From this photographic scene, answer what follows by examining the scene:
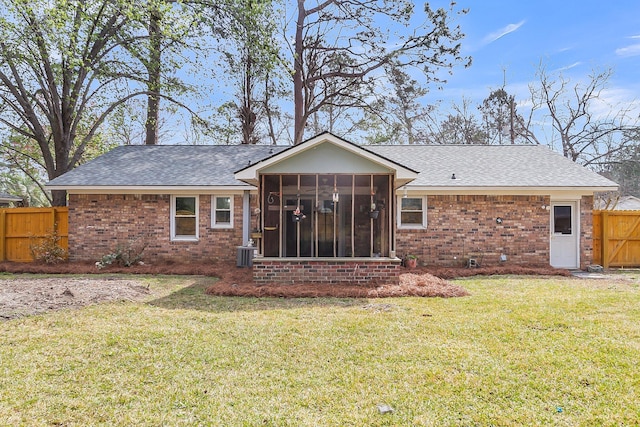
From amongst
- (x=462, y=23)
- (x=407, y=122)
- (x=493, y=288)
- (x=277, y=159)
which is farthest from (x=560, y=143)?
(x=277, y=159)

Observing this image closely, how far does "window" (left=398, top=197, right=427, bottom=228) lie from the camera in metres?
11.4

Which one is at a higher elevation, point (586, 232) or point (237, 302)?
point (586, 232)

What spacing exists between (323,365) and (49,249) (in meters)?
11.4

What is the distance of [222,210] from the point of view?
1170 cm

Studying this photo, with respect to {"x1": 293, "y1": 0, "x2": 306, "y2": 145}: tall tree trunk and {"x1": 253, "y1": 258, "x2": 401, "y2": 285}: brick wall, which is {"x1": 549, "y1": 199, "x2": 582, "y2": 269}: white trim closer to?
{"x1": 253, "y1": 258, "x2": 401, "y2": 285}: brick wall

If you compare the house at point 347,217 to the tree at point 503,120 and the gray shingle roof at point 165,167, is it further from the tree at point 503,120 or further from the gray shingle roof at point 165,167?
the tree at point 503,120

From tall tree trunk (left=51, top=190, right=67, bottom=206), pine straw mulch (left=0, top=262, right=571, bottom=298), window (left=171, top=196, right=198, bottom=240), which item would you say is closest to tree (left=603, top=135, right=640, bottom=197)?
pine straw mulch (left=0, top=262, right=571, bottom=298)

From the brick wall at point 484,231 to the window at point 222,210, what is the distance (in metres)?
5.70

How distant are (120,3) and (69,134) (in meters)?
5.87

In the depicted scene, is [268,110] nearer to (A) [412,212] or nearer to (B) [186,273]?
(A) [412,212]

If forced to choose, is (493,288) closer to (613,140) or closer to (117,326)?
(117,326)

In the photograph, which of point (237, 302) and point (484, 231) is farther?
point (484, 231)

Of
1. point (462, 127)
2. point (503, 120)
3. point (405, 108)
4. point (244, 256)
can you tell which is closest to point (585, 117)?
point (503, 120)

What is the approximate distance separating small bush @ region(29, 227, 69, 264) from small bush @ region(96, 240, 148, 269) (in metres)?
1.35
